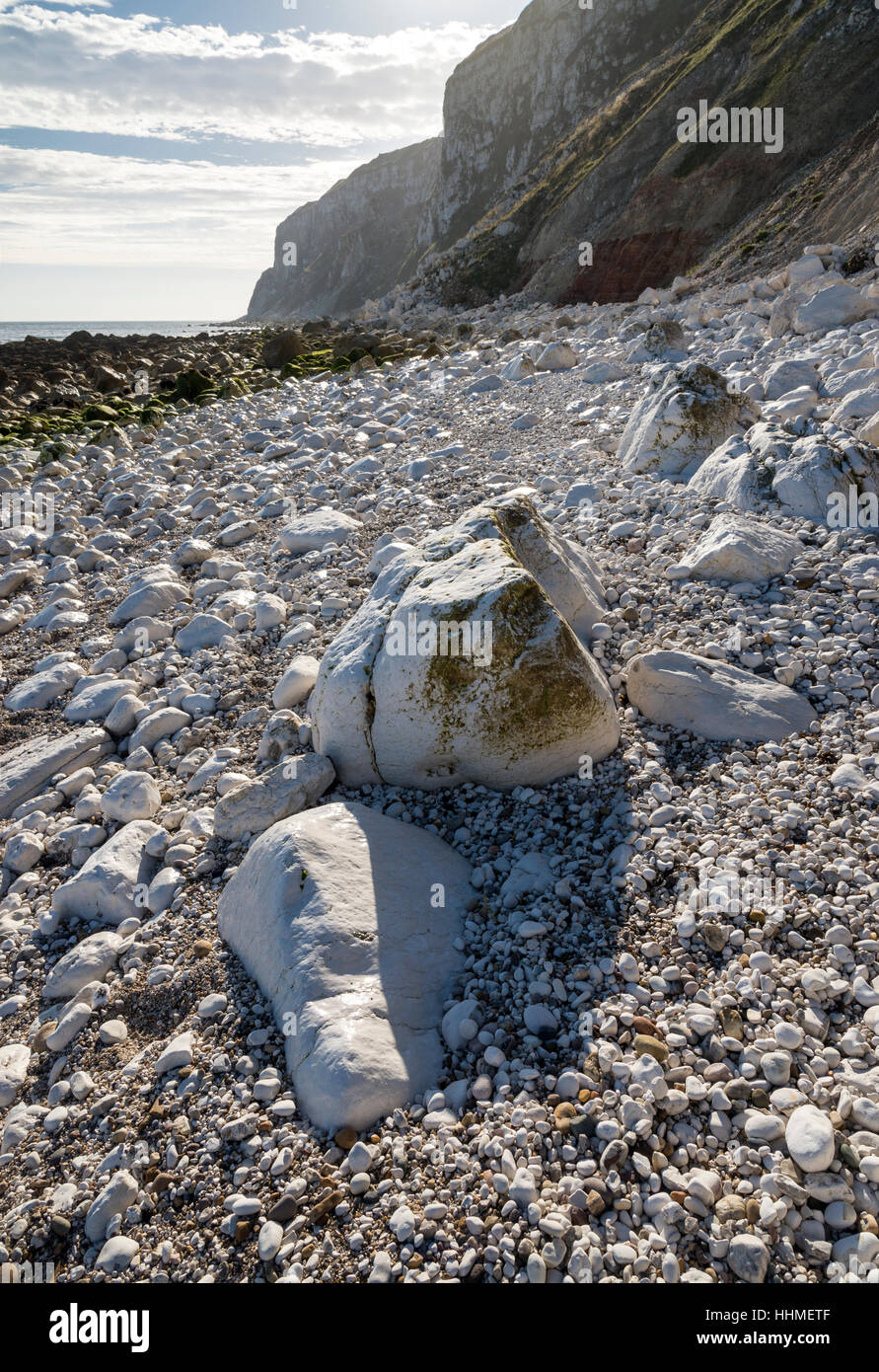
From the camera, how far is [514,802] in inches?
160

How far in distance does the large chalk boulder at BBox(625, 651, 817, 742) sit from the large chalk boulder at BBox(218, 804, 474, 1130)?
163cm

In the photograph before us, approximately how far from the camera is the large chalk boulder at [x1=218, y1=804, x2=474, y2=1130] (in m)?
2.80

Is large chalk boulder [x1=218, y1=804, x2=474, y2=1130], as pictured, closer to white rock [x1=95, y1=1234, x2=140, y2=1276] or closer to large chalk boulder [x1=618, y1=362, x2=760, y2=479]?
white rock [x1=95, y1=1234, x2=140, y2=1276]

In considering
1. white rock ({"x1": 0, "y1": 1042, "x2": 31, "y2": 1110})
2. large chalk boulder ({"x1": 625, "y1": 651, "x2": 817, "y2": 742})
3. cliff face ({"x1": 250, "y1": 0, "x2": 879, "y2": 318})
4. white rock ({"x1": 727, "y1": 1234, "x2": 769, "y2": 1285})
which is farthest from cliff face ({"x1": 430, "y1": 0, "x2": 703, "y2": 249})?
white rock ({"x1": 727, "y1": 1234, "x2": 769, "y2": 1285})

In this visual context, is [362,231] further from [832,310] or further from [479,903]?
[479,903]

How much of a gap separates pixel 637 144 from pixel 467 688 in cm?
3743

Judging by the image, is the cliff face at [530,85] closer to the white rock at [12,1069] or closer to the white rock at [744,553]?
the white rock at [744,553]

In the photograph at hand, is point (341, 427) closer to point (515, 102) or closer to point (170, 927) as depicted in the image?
point (170, 927)

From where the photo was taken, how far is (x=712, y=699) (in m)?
4.36

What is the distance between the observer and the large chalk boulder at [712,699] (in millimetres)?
4211

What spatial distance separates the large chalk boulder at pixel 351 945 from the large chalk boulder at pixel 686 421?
560 cm

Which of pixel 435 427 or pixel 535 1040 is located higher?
pixel 435 427

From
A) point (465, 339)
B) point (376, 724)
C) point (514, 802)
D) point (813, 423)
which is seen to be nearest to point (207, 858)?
point (376, 724)

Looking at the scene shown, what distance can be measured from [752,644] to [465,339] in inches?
844
